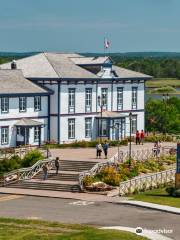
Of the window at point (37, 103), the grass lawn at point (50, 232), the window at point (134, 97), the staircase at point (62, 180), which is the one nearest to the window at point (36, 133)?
the window at point (37, 103)

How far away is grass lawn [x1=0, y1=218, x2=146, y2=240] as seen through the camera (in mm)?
29400

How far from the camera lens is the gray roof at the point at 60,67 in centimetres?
6588

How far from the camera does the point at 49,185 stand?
47688mm

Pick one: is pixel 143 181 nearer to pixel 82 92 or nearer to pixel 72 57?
pixel 82 92

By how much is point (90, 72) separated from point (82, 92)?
2.97 m

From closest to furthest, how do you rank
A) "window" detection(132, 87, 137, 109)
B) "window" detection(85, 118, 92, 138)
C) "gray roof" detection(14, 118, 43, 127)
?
"gray roof" detection(14, 118, 43, 127)
"window" detection(85, 118, 92, 138)
"window" detection(132, 87, 137, 109)

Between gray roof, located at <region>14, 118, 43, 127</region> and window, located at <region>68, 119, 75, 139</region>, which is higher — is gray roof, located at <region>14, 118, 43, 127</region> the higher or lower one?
the higher one

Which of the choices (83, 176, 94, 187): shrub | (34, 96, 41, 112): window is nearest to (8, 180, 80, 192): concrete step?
(83, 176, 94, 187): shrub

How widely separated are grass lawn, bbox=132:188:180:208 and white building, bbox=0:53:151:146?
18.4m

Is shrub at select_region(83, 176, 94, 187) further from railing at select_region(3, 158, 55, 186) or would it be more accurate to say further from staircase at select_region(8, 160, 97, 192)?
railing at select_region(3, 158, 55, 186)

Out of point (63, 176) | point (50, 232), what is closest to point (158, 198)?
point (63, 176)

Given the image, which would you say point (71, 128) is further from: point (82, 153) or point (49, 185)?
point (49, 185)

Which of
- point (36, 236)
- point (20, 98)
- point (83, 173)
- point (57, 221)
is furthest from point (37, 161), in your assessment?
point (36, 236)

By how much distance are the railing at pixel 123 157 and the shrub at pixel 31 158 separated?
4879 mm
